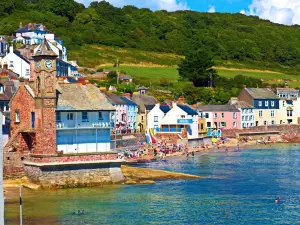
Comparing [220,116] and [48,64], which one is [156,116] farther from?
[48,64]

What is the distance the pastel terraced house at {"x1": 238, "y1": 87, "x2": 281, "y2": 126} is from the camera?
397ft

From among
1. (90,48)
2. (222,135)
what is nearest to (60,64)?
(222,135)

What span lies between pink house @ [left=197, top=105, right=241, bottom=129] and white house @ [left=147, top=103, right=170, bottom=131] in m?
10.9

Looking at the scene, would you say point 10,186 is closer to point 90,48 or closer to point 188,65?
point 188,65

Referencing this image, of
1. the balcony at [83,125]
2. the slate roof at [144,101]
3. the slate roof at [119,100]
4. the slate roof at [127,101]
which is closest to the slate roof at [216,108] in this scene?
the slate roof at [144,101]

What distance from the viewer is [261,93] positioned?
123 m

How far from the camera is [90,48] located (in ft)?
529

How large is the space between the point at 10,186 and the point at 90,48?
11133cm

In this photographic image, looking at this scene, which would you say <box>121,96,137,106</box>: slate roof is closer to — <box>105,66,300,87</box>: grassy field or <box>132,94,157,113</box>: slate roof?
<box>132,94,157,113</box>: slate roof

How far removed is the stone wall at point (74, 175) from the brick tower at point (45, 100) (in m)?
1.57

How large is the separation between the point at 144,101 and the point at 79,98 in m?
52.3

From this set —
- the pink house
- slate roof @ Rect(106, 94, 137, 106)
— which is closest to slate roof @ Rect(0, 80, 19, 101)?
slate roof @ Rect(106, 94, 137, 106)

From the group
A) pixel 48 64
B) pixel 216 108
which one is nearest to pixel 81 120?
pixel 48 64

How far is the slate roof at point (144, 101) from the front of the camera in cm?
10575
